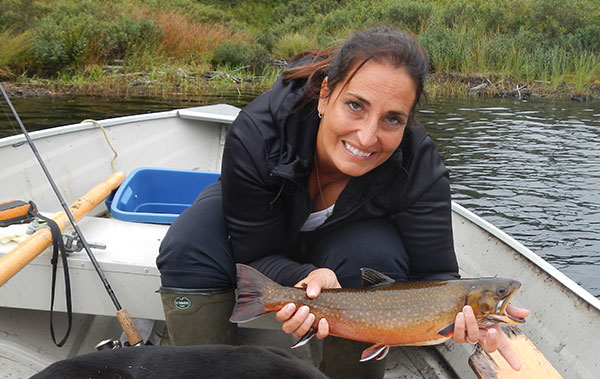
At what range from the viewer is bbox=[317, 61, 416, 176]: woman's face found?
6.46 feet

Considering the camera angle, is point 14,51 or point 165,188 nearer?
point 165,188

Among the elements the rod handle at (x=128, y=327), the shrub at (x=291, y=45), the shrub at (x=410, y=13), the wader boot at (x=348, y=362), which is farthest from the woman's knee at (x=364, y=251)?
the shrub at (x=410, y=13)

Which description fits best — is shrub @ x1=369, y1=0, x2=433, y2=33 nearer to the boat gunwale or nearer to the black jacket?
the boat gunwale

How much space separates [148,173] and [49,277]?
169cm

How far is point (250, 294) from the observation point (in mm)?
2000

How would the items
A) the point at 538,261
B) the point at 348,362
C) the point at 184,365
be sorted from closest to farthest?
1. the point at 184,365
2. the point at 348,362
3. the point at 538,261

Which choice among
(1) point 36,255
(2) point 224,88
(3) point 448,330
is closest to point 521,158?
(3) point 448,330

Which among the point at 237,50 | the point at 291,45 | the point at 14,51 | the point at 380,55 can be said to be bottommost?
the point at 291,45

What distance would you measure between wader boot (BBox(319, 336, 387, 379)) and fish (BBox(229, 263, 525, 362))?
334 millimetres

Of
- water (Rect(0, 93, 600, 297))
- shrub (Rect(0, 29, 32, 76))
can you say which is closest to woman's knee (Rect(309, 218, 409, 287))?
water (Rect(0, 93, 600, 297))

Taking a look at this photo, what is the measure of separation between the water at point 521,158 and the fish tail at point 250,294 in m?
3.88

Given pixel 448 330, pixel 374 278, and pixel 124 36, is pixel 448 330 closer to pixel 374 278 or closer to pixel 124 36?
pixel 374 278

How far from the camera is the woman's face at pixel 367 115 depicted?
6.46ft

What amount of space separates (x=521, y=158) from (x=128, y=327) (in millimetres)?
8164
